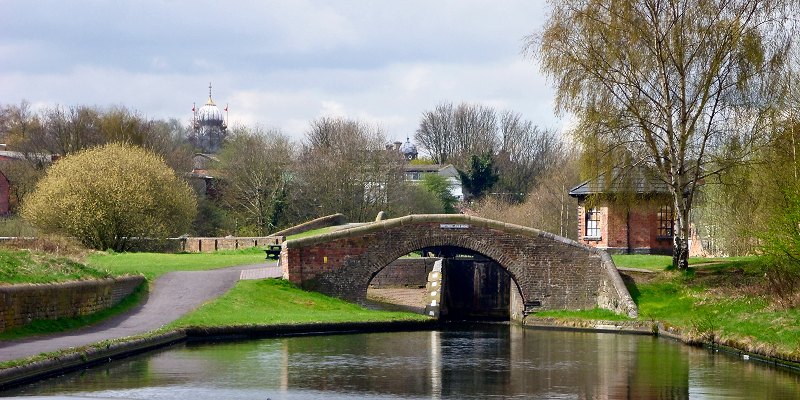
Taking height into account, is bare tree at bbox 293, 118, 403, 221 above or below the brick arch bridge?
above

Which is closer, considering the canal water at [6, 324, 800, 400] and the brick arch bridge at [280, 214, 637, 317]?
the canal water at [6, 324, 800, 400]

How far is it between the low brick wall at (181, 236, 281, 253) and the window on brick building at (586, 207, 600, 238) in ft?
46.7

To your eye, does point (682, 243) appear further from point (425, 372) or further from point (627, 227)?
point (425, 372)

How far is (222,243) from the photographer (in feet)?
175

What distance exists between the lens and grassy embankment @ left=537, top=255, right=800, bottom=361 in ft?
90.8

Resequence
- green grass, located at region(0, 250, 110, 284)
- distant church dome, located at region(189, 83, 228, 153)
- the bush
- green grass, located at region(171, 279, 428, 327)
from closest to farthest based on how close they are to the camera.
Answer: green grass, located at region(0, 250, 110, 284), green grass, located at region(171, 279, 428, 327), the bush, distant church dome, located at region(189, 83, 228, 153)

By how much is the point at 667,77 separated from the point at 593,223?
11620 mm

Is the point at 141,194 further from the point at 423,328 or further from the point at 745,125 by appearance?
the point at 745,125

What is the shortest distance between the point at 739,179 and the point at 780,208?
→ 222 inches

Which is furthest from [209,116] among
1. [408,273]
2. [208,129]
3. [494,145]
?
[408,273]

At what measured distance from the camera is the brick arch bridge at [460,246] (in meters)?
35.5

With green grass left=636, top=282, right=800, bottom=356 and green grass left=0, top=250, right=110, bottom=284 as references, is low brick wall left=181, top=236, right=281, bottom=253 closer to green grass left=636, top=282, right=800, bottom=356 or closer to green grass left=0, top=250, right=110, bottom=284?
green grass left=636, top=282, right=800, bottom=356

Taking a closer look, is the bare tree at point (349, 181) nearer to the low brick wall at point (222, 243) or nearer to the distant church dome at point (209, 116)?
the low brick wall at point (222, 243)

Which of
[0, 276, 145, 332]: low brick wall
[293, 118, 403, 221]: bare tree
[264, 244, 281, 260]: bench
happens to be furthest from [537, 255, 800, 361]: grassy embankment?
[293, 118, 403, 221]: bare tree
